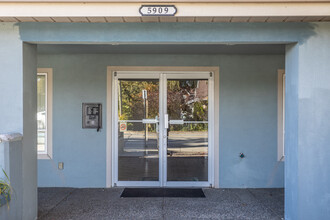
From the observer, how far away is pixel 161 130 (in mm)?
5398

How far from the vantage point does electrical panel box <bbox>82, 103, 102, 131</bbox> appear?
5.36 meters

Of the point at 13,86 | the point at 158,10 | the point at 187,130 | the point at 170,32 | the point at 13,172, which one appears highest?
the point at 158,10

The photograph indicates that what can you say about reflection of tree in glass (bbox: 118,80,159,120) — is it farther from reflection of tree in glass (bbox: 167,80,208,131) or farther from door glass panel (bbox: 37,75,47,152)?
door glass panel (bbox: 37,75,47,152)

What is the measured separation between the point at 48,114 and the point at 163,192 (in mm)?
2649

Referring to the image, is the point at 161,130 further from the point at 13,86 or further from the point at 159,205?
the point at 13,86

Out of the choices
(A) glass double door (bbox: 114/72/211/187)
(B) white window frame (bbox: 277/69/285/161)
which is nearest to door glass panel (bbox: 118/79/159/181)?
(A) glass double door (bbox: 114/72/211/187)

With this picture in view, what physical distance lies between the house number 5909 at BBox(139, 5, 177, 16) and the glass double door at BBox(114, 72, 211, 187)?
2341 millimetres

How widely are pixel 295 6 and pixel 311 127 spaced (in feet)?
4.66

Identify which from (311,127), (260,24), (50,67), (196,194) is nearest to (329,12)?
(260,24)

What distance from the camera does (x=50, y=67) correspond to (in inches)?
213

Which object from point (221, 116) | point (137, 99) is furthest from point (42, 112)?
point (221, 116)

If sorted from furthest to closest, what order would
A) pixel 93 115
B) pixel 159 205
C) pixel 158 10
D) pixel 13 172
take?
pixel 93 115 < pixel 159 205 < pixel 13 172 < pixel 158 10

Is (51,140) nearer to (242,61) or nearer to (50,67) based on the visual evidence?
(50,67)

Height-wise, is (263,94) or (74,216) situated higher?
(263,94)
